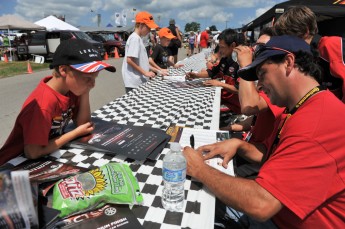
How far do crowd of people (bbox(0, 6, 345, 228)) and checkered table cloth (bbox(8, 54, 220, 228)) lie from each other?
10cm

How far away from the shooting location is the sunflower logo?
1041mm

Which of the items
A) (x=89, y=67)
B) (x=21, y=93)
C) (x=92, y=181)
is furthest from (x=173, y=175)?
(x=21, y=93)

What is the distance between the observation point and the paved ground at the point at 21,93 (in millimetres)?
4570

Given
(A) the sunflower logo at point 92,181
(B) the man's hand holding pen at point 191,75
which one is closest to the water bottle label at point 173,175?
(A) the sunflower logo at point 92,181

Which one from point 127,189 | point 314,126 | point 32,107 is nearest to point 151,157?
point 127,189

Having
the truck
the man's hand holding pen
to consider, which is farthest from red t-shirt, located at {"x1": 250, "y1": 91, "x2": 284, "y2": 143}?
the truck

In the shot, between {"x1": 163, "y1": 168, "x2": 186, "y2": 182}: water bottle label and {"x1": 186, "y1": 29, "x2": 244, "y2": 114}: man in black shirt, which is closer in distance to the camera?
{"x1": 163, "y1": 168, "x2": 186, "y2": 182}: water bottle label

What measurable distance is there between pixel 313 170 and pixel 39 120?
1.28 meters

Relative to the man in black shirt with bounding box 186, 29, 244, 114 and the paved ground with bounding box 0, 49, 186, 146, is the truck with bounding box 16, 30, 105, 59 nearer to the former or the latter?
the paved ground with bounding box 0, 49, 186, 146

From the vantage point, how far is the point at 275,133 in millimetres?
1501

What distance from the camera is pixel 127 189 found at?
1.07 m

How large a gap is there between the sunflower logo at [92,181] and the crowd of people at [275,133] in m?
0.41

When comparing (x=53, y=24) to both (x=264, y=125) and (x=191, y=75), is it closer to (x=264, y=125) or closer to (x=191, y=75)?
(x=191, y=75)

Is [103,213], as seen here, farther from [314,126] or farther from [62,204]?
[314,126]
